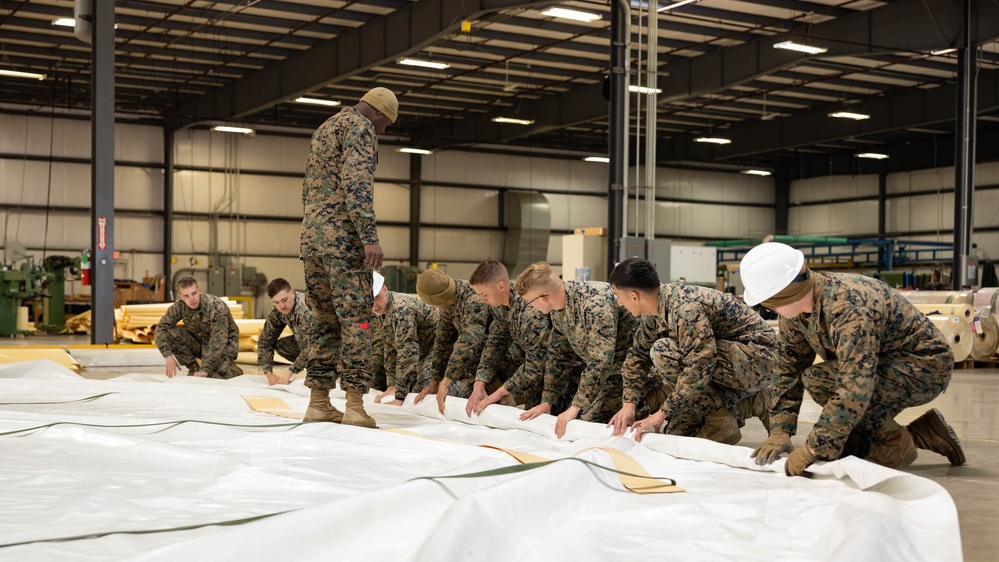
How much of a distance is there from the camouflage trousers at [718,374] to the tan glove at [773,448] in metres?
0.72

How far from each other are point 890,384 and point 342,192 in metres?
2.88

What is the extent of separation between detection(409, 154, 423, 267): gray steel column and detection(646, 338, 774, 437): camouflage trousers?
887 inches

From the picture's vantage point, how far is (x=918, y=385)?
12.9 feet

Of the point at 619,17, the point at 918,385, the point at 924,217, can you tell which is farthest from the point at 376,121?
the point at 924,217

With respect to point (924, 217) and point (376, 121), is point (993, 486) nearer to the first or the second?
point (376, 121)

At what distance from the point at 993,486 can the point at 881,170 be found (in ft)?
90.2

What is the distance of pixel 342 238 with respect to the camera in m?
4.98

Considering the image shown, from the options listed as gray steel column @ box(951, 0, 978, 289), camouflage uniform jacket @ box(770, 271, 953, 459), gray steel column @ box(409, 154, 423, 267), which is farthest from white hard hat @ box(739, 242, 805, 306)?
gray steel column @ box(409, 154, 423, 267)

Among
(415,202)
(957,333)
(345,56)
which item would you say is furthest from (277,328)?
(415,202)

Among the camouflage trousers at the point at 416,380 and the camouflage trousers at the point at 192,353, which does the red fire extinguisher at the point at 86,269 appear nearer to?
the camouflage trousers at the point at 192,353

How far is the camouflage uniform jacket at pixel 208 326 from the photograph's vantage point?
8375 mm

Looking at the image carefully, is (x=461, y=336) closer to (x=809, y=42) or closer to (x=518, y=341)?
(x=518, y=341)

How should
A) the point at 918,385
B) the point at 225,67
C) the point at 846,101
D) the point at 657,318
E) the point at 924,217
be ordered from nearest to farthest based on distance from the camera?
the point at 918,385 < the point at 657,318 < the point at 225,67 < the point at 846,101 < the point at 924,217

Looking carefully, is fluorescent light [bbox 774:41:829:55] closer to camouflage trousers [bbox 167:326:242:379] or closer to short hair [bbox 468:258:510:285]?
camouflage trousers [bbox 167:326:242:379]
